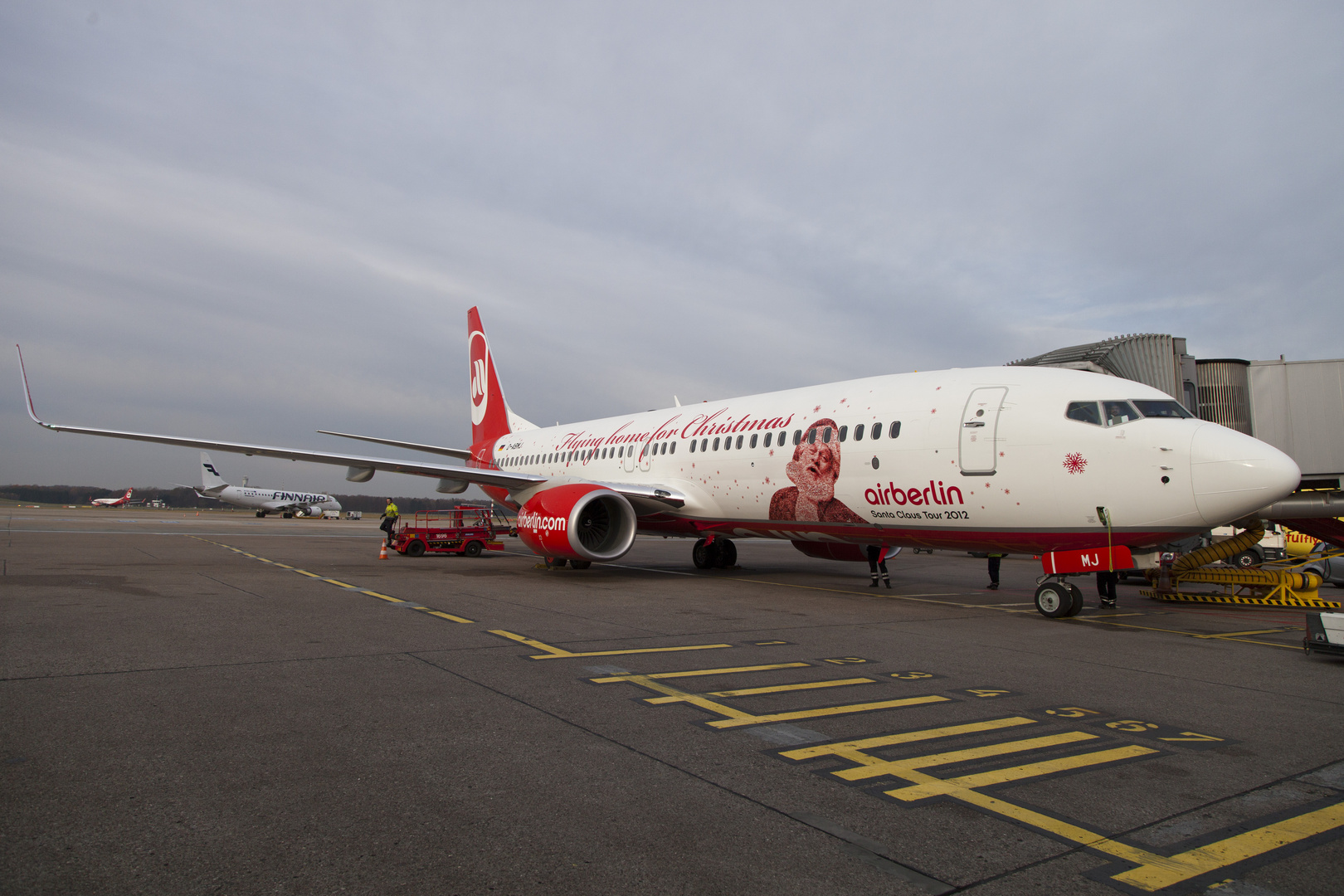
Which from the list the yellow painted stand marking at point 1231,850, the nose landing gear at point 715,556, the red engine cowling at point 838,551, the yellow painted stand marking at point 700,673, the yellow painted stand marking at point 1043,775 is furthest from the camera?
the nose landing gear at point 715,556

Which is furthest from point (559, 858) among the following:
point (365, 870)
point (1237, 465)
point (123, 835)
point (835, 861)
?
point (1237, 465)

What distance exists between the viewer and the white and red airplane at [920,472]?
31.0ft

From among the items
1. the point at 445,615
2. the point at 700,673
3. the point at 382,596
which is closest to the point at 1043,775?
the point at 700,673

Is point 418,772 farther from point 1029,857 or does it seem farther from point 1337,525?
point 1337,525

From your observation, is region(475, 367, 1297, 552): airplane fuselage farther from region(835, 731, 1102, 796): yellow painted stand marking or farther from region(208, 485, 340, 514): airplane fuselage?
region(208, 485, 340, 514): airplane fuselage

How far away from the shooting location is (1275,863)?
9.98 ft

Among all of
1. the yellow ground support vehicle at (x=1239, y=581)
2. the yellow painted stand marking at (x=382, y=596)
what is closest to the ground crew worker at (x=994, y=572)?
the yellow ground support vehicle at (x=1239, y=581)

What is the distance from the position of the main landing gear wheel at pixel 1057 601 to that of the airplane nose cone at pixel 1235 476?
6.49 ft

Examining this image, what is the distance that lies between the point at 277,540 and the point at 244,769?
26.6 metres

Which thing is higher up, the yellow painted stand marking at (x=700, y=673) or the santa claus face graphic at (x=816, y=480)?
the santa claus face graphic at (x=816, y=480)

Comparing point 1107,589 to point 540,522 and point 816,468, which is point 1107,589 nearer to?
point 816,468

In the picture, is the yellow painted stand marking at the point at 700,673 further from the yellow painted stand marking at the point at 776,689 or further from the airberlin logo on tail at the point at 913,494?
the airberlin logo on tail at the point at 913,494

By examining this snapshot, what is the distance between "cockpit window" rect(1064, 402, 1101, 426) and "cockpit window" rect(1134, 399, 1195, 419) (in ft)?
1.59

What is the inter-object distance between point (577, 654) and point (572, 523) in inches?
284
